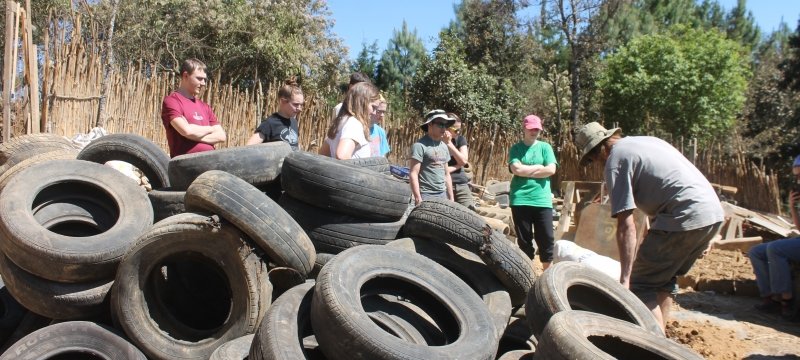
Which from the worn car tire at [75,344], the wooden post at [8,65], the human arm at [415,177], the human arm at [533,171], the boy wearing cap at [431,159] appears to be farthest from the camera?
the wooden post at [8,65]

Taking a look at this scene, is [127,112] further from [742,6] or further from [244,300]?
[742,6]

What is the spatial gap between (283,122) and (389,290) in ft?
7.64

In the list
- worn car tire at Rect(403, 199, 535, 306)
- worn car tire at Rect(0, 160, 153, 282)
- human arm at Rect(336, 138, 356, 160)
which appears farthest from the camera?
human arm at Rect(336, 138, 356, 160)

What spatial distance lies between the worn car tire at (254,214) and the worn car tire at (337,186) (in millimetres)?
509

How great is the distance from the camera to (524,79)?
2536 cm

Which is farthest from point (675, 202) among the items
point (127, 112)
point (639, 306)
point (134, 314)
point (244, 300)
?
point (127, 112)

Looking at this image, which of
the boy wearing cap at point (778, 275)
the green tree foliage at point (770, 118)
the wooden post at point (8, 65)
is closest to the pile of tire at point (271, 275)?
the boy wearing cap at point (778, 275)

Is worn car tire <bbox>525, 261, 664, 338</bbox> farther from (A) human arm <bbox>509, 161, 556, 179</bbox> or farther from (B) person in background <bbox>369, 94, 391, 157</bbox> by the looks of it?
(B) person in background <bbox>369, 94, 391, 157</bbox>

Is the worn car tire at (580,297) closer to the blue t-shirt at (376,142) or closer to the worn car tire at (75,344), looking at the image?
the worn car tire at (75,344)

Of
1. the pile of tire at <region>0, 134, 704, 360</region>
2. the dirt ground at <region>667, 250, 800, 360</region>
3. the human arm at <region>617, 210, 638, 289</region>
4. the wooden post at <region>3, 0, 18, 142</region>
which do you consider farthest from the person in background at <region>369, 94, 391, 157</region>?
the wooden post at <region>3, 0, 18, 142</region>

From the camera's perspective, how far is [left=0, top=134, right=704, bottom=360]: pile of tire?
3352 mm

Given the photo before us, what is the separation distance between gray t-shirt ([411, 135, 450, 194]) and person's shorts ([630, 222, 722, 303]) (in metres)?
2.25

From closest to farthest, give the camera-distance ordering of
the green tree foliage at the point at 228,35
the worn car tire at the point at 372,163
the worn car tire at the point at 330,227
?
the worn car tire at the point at 330,227 < the worn car tire at the point at 372,163 < the green tree foliage at the point at 228,35

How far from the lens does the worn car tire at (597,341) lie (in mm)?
3057
